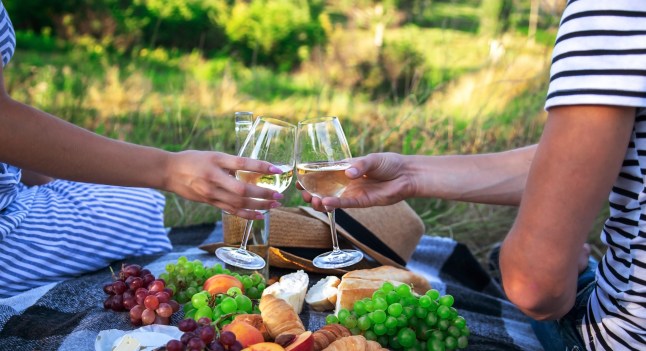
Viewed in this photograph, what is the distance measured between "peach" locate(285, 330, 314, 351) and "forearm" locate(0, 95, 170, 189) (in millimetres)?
685

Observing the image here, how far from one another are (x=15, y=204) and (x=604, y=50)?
6.40 ft

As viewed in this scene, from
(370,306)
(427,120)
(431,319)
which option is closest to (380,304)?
(370,306)

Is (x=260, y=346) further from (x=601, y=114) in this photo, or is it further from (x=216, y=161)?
(x=601, y=114)

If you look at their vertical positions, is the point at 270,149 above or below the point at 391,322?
above

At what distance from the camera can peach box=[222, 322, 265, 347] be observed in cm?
139

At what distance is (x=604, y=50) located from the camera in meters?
1.13

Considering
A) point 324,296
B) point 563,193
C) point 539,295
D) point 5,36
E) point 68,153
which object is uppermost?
point 5,36

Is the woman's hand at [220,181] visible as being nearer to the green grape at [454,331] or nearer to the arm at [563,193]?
the green grape at [454,331]

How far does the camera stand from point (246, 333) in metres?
1.41

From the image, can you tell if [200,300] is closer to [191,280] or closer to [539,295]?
[191,280]

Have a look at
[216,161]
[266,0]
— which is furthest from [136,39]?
[216,161]

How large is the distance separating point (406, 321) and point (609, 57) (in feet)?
2.65

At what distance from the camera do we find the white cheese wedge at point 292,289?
1867 millimetres

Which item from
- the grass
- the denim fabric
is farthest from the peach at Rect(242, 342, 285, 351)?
the grass
